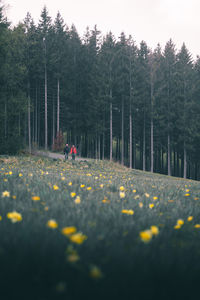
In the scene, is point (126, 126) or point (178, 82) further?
point (126, 126)

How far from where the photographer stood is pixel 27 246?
6.10 feet

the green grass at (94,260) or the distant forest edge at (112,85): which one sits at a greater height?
the distant forest edge at (112,85)

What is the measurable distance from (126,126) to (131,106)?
4.35 meters

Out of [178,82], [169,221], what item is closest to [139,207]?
A: [169,221]

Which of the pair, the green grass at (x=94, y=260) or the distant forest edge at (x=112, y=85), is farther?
the distant forest edge at (x=112, y=85)

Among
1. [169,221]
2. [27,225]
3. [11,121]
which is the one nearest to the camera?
[27,225]

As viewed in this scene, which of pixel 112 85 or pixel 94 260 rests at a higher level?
pixel 112 85

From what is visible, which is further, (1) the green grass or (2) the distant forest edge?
(2) the distant forest edge

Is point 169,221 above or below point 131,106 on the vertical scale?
below

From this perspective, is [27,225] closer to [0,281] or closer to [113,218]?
[0,281]

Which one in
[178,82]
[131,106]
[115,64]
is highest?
[115,64]

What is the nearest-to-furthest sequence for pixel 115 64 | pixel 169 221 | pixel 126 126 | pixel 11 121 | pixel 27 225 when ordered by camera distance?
pixel 27 225
pixel 169 221
pixel 11 121
pixel 115 64
pixel 126 126

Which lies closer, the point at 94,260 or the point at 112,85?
the point at 94,260

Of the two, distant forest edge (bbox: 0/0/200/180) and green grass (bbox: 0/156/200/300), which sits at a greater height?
distant forest edge (bbox: 0/0/200/180)
